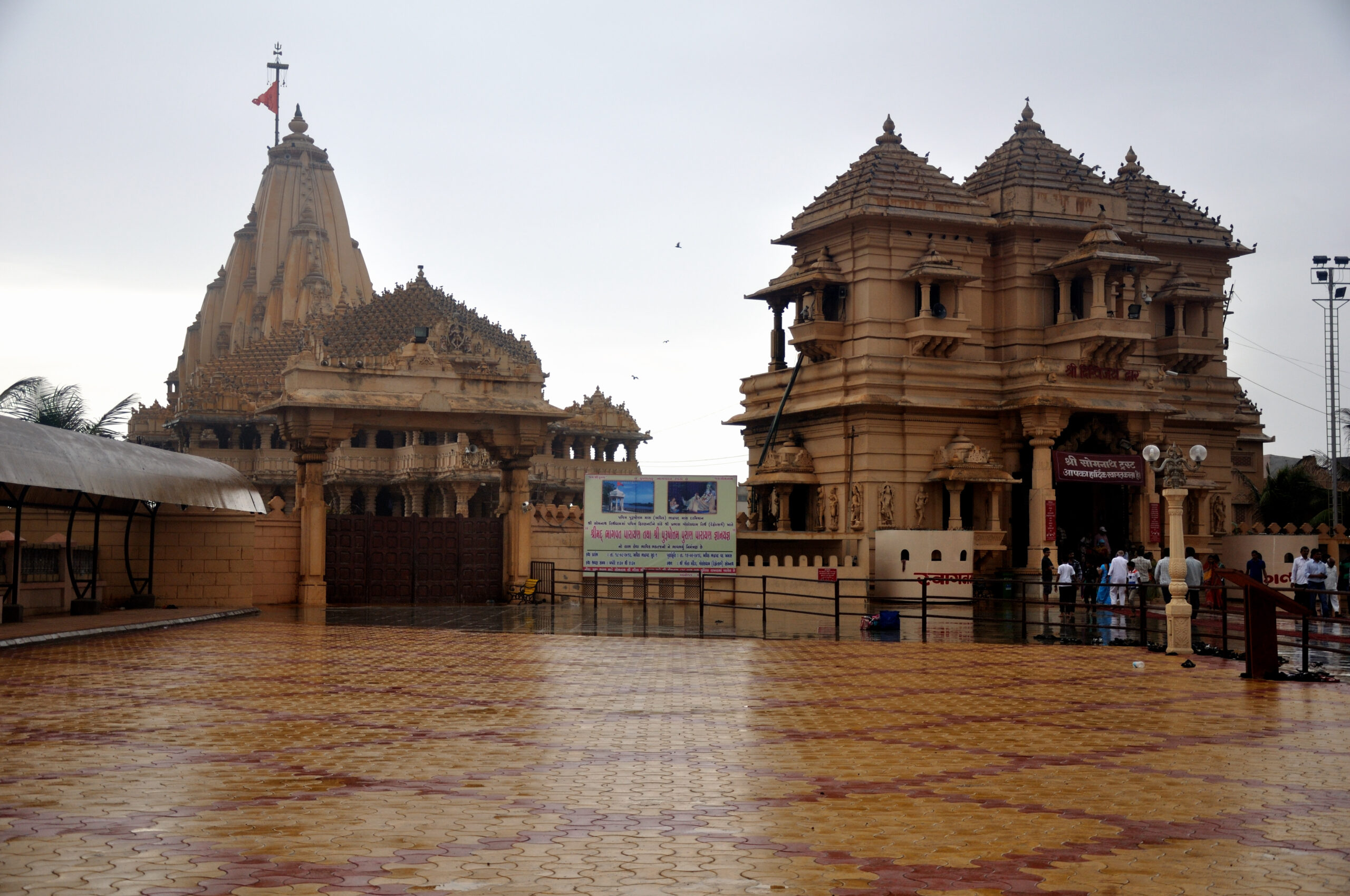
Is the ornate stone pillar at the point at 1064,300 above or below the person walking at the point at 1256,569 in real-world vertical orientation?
above

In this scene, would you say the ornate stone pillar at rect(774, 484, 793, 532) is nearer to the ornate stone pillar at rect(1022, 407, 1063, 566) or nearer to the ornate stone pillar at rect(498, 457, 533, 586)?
the ornate stone pillar at rect(1022, 407, 1063, 566)

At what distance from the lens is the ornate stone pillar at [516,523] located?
98.8ft

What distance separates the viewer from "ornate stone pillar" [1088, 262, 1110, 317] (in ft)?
121

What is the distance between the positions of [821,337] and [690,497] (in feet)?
32.4

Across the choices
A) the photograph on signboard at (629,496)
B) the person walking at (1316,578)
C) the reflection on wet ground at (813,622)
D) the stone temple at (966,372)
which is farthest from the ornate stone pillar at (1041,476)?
the photograph on signboard at (629,496)

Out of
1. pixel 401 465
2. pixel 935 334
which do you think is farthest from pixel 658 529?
pixel 401 465

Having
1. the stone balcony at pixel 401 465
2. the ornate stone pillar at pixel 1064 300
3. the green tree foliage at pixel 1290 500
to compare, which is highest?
the ornate stone pillar at pixel 1064 300

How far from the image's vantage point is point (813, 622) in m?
25.1

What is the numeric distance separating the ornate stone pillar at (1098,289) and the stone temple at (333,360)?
19.9 m

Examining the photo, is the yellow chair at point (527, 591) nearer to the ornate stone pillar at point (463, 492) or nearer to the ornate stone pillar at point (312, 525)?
the ornate stone pillar at point (312, 525)

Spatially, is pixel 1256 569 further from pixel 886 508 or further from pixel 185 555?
pixel 185 555

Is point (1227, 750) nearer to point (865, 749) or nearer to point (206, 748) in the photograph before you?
point (865, 749)

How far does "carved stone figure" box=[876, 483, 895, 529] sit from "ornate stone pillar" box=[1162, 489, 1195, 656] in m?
16.4

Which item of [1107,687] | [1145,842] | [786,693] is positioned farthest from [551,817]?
[1107,687]
